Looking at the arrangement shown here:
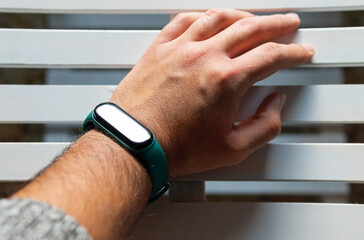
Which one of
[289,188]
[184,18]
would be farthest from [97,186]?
[289,188]

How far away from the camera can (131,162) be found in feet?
1.65

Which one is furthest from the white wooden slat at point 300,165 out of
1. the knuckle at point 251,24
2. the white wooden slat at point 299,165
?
the knuckle at point 251,24

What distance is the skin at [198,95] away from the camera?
1.65ft

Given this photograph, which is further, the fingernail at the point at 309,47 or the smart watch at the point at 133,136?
the fingernail at the point at 309,47

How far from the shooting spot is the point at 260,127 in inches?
22.0

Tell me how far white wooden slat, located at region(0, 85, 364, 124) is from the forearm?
A: 12 centimetres

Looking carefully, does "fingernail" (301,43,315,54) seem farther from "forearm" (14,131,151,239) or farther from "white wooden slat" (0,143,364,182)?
"forearm" (14,131,151,239)

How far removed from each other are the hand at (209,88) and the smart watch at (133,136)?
3 centimetres

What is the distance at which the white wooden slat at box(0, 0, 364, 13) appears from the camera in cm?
63

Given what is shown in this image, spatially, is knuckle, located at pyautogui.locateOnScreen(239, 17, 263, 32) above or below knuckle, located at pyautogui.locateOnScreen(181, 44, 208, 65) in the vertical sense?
above

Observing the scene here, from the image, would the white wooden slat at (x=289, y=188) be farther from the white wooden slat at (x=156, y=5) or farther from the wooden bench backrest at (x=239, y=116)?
the white wooden slat at (x=156, y=5)

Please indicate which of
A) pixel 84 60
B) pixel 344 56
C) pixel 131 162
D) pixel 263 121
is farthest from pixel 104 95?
pixel 344 56

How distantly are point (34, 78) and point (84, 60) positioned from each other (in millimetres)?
A: 237

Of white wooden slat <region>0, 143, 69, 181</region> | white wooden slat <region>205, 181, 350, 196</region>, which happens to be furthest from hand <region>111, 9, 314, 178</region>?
white wooden slat <region>205, 181, 350, 196</region>
